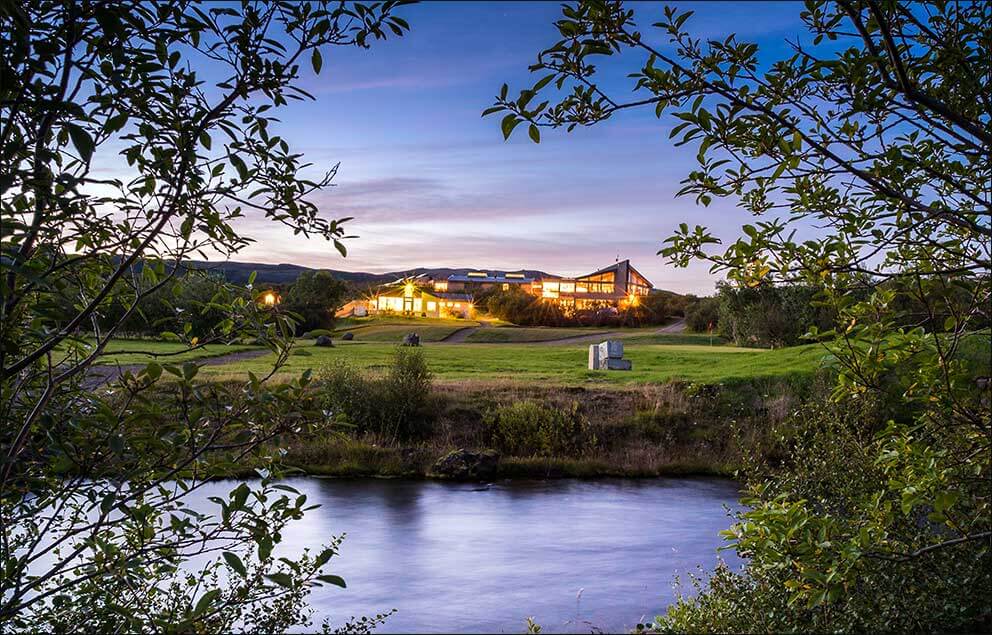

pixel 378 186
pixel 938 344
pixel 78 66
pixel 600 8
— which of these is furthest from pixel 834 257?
pixel 378 186

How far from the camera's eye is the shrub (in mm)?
11587

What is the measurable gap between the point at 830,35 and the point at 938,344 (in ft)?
3.02

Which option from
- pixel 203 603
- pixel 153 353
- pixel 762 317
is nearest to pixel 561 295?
pixel 762 317

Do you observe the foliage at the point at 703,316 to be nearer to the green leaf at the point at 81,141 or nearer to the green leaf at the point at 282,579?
the green leaf at the point at 282,579

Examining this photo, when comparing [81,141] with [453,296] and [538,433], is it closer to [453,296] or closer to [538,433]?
[538,433]

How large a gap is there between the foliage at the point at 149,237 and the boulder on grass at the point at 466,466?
852 cm

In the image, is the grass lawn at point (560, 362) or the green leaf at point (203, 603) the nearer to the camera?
the green leaf at point (203, 603)

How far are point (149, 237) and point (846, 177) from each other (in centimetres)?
212

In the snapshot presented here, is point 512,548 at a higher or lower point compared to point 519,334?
lower

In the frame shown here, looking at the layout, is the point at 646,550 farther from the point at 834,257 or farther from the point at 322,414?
the point at 322,414

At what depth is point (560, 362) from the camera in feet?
57.4

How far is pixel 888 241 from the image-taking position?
85.4 inches

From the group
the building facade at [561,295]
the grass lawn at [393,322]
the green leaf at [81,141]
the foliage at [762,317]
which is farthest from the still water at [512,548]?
the building facade at [561,295]

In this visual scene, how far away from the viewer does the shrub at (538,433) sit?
11587mm
